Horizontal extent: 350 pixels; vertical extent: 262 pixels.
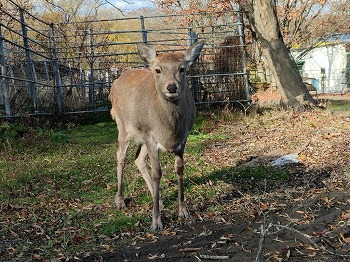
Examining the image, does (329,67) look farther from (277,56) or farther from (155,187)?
(155,187)

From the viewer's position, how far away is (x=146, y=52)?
5.49m

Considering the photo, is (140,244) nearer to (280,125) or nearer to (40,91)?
(280,125)

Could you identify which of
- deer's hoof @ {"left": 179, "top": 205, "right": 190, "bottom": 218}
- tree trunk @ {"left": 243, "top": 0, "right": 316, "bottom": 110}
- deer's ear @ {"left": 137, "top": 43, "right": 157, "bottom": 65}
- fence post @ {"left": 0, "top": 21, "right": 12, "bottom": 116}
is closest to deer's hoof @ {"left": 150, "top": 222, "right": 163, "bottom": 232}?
deer's hoof @ {"left": 179, "top": 205, "right": 190, "bottom": 218}

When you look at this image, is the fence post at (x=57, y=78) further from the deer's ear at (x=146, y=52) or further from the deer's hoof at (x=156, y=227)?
the deer's hoof at (x=156, y=227)

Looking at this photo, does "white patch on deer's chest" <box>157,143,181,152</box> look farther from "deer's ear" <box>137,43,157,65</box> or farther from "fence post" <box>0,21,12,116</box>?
"fence post" <box>0,21,12,116</box>

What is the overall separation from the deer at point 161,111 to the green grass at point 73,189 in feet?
1.48

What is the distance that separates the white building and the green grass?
1208 inches

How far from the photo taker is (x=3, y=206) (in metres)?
5.81

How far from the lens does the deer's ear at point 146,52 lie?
5.48m

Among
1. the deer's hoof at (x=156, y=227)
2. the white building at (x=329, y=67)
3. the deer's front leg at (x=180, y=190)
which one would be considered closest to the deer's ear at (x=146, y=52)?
the deer's front leg at (x=180, y=190)

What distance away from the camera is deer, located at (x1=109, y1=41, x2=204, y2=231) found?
16.8 feet

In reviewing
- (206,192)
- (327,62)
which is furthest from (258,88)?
(327,62)

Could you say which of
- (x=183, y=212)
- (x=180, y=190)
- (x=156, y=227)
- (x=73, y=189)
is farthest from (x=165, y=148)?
(x=73, y=189)

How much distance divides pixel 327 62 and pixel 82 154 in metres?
35.7
